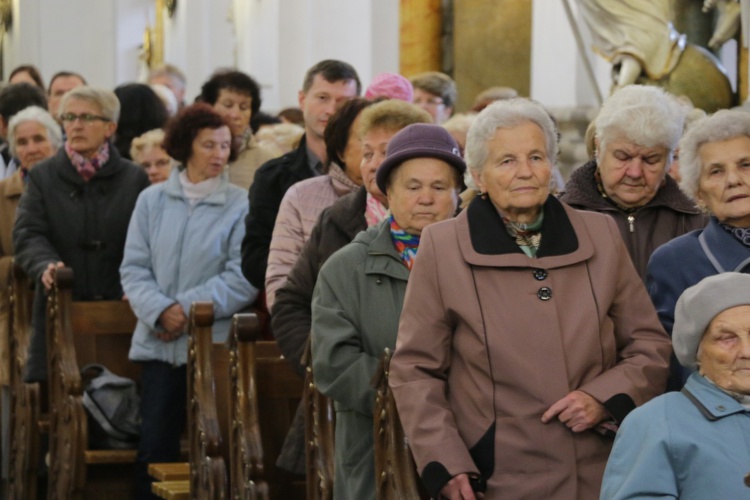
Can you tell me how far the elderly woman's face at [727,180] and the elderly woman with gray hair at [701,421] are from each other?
64cm

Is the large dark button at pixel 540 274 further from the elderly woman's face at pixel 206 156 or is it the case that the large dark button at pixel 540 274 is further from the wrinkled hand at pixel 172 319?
the elderly woman's face at pixel 206 156

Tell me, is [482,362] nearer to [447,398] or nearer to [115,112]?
[447,398]

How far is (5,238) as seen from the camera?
845 centimetres

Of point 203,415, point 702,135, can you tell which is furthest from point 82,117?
point 702,135

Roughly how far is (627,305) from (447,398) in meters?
0.50

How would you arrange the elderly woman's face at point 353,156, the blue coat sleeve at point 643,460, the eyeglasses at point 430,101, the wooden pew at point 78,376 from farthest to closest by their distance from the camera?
the eyeglasses at point 430,101 → the wooden pew at point 78,376 → the elderly woman's face at point 353,156 → the blue coat sleeve at point 643,460

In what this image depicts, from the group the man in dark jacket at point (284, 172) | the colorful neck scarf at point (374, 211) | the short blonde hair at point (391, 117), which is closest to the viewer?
the colorful neck scarf at point (374, 211)

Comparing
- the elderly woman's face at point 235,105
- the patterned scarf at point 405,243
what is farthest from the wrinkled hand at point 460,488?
the elderly woman's face at point 235,105

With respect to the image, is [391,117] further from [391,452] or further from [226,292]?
[226,292]

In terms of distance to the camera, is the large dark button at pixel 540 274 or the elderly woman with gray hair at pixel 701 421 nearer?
the elderly woman with gray hair at pixel 701 421

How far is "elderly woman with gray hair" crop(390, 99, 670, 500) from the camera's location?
398cm

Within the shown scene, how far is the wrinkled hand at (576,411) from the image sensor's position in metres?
3.96

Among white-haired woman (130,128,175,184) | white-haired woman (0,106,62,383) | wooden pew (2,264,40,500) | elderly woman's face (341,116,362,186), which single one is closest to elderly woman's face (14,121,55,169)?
white-haired woman (0,106,62,383)

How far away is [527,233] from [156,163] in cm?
477
